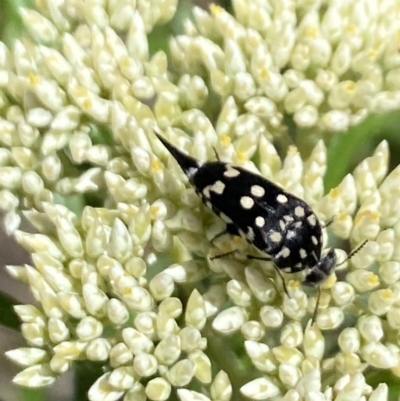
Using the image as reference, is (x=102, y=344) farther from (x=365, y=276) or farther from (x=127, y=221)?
(x=365, y=276)

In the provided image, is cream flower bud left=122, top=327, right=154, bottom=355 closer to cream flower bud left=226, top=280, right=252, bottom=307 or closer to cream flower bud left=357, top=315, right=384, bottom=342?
cream flower bud left=226, top=280, right=252, bottom=307

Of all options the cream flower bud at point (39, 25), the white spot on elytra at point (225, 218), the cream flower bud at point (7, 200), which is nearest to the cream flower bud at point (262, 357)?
the white spot on elytra at point (225, 218)

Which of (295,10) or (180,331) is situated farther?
(295,10)

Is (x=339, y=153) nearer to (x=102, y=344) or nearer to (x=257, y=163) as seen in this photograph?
(x=257, y=163)

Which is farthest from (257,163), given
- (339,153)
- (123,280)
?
(123,280)

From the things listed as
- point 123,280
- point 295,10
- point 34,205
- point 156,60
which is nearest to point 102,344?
point 123,280

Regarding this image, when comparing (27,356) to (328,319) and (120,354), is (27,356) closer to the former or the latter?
(120,354)

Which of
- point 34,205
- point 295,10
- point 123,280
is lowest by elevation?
point 123,280

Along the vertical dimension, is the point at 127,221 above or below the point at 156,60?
below
